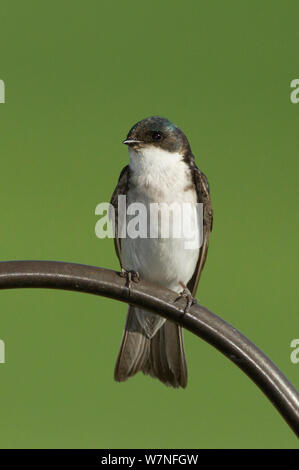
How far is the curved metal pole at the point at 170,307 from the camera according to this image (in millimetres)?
1282

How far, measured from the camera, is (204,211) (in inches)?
85.8

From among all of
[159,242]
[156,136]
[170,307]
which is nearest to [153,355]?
[159,242]

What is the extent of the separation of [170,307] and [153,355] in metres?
0.67

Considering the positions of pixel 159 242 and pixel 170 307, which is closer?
pixel 170 307

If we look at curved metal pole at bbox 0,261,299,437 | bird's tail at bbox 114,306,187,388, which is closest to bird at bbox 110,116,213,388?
bird's tail at bbox 114,306,187,388

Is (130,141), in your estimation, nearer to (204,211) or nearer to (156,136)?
(156,136)

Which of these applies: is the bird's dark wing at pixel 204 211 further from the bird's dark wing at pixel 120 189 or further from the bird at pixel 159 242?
the bird's dark wing at pixel 120 189

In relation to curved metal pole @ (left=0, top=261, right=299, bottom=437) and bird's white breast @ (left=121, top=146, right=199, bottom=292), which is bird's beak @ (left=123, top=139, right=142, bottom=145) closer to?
bird's white breast @ (left=121, top=146, right=199, bottom=292)

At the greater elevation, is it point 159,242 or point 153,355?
point 159,242

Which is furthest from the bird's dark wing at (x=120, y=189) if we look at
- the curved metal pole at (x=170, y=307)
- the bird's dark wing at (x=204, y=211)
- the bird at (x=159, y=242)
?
the curved metal pole at (x=170, y=307)

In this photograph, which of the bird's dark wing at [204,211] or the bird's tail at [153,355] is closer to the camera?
the bird's tail at [153,355]

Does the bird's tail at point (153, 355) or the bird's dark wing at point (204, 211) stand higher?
the bird's dark wing at point (204, 211)

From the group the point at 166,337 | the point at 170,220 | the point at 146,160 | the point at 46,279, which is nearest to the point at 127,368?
the point at 166,337
